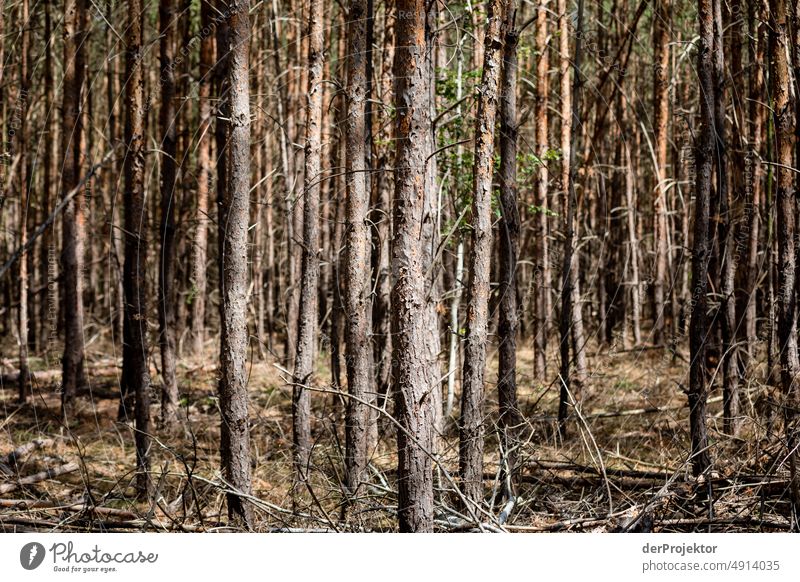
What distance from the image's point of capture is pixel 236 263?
537 centimetres

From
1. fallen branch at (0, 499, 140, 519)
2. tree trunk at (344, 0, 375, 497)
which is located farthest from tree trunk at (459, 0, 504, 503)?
fallen branch at (0, 499, 140, 519)

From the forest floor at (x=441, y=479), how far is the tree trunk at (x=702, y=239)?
0.55 ft

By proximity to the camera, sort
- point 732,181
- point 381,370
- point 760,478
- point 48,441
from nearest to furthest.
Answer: point 760,478, point 48,441, point 381,370, point 732,181

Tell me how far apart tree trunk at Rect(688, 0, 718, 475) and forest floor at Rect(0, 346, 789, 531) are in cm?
17

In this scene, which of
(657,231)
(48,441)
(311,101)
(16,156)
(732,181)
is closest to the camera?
(311,101)

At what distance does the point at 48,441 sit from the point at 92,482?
1122 mm

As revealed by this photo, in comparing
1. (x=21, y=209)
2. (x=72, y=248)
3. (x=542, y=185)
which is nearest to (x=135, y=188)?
(x=72, y=248)

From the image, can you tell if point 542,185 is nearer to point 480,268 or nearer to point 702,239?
point 702,239

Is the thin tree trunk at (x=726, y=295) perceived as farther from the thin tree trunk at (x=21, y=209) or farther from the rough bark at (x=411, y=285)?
the thin tree trunk at (x=21, y=209)

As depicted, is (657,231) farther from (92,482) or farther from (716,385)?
(92,482)

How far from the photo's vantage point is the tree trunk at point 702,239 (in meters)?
6.04

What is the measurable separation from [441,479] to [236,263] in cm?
232

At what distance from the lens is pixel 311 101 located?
7512mm
